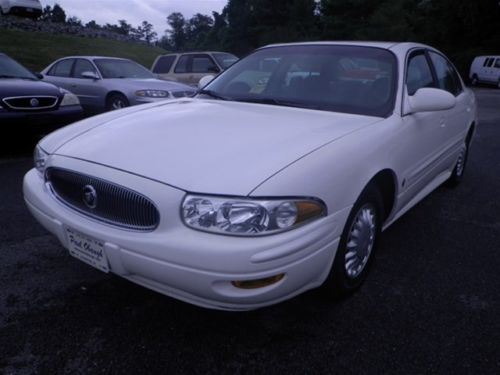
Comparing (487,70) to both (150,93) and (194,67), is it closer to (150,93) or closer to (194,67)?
(194,67)

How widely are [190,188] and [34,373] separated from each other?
1093 millimetres

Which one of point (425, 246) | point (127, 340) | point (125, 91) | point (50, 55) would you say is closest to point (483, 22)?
point (50, 55)

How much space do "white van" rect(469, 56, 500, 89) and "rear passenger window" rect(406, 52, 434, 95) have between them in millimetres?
22481

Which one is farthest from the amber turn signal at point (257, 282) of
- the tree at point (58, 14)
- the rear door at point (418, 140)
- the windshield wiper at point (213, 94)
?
the tree at point (58, 14)

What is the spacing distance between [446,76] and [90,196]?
138 inches

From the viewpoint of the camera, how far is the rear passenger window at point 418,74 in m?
3.16

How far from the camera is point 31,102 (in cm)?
579

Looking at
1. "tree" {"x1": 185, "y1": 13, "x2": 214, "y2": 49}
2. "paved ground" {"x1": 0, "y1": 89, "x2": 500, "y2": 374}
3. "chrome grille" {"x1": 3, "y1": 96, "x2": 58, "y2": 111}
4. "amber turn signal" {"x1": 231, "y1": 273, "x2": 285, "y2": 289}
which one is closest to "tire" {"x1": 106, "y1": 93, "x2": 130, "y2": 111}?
"chrome grille" {"x1": 3, "y1": 96, "x2": 58, "y2": 111}

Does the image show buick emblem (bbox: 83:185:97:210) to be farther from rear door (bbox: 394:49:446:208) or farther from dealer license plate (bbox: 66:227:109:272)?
rear door (bbox: 394:49:446:208)

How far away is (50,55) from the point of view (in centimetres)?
2181

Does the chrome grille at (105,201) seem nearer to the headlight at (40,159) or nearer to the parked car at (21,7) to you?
the headlight at (40,159)

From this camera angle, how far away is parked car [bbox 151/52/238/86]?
412 inches

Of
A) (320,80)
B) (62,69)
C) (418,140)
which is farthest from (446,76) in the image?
(62,69)

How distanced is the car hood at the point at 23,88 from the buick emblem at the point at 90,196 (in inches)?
170
